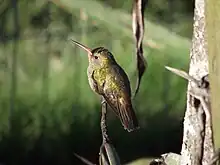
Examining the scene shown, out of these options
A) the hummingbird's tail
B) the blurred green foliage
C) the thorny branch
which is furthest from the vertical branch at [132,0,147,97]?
the blurred green foliage

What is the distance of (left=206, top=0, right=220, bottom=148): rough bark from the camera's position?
344 millimetres

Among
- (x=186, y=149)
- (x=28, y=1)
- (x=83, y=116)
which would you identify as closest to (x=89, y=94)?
(x=83, y=116)

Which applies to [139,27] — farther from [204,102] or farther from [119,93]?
[204,102]

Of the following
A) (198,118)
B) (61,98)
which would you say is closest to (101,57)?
(198,118)

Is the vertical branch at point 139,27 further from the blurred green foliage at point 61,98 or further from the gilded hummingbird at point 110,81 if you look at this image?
the blurred green foliage at point 61,98

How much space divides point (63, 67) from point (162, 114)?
1.35 feet

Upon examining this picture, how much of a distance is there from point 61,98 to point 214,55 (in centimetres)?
216

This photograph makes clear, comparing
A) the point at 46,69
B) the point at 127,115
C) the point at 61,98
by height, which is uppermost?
the point at 127,115

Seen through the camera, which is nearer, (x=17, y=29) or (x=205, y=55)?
(x=205, y=55)

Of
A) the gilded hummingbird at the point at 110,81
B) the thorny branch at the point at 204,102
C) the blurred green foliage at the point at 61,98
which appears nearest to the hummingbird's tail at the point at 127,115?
the gilded hummingbird at the point at 110,81

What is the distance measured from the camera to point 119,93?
0.48 meters

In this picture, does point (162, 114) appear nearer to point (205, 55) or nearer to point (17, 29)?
point (17, 29)

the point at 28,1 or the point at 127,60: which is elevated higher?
the point at 28,1

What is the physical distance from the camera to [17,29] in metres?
2.43
